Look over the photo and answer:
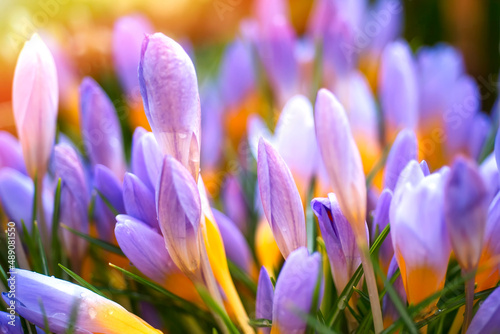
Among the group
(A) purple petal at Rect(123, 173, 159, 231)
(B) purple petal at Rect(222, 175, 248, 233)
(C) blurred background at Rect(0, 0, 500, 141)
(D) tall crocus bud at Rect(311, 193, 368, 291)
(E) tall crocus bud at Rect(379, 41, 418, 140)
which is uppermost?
(C) blurred background at Rect(0, 0, 500, 141)

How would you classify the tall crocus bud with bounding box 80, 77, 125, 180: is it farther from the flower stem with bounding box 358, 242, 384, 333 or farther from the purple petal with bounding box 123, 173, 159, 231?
the flower stem with bounding box 358, 242, 384, 333

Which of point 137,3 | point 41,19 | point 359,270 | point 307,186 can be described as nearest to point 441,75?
point 307,186

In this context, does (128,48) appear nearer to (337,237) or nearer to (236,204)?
(236,204)

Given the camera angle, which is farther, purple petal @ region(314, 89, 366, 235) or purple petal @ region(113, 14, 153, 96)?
purple petal @ region(113, 14, 153, 96)

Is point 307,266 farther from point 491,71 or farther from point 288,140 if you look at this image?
point 491,71

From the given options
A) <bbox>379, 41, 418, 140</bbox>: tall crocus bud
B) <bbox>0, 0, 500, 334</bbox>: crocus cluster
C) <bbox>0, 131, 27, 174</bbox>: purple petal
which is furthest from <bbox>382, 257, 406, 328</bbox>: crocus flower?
<bbox>0, 131, 27, 174</bbox>: purple petal
